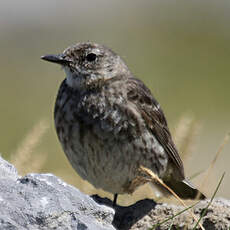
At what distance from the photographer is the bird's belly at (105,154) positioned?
769 cm

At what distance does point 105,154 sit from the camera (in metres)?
7.71

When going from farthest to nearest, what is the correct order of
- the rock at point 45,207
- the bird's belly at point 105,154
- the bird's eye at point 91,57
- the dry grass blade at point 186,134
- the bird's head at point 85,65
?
1. the bird's eye at point 91,57
2. the bird's head at point 85,65
3. the bird's belly at point 105,154
4. the dry grass blade at point 186,134
5. the rock at point 45,207

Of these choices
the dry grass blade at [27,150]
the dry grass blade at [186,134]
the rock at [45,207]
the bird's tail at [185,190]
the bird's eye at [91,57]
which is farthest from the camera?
the bird's tail at [185,190]

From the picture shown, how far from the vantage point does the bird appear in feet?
25.3

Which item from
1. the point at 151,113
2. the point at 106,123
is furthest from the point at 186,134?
the point at 151,113

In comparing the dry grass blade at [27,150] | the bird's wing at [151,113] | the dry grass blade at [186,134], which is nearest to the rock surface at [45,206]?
the dry grass blade at [27,150]

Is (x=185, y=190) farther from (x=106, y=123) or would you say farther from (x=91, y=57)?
(x=91, y=57)

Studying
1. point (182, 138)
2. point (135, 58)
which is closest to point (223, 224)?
point (182, 138)

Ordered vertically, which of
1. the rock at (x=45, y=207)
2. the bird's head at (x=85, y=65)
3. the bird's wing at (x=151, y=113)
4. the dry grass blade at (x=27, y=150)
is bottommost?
the rock at (x=45, y=207)

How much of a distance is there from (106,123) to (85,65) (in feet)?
2.61

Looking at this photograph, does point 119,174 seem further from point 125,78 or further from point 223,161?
point 223,161

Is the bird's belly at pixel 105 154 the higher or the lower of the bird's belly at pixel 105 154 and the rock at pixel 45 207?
the higher

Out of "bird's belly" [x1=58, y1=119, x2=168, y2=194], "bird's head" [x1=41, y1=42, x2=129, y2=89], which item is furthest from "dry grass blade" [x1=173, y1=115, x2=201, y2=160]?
"bird's head" [x1=41, y1=42, x2=129, y2=89]

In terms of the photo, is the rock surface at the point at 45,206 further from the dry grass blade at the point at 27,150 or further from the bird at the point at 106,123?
the bird at the point at 106,123
